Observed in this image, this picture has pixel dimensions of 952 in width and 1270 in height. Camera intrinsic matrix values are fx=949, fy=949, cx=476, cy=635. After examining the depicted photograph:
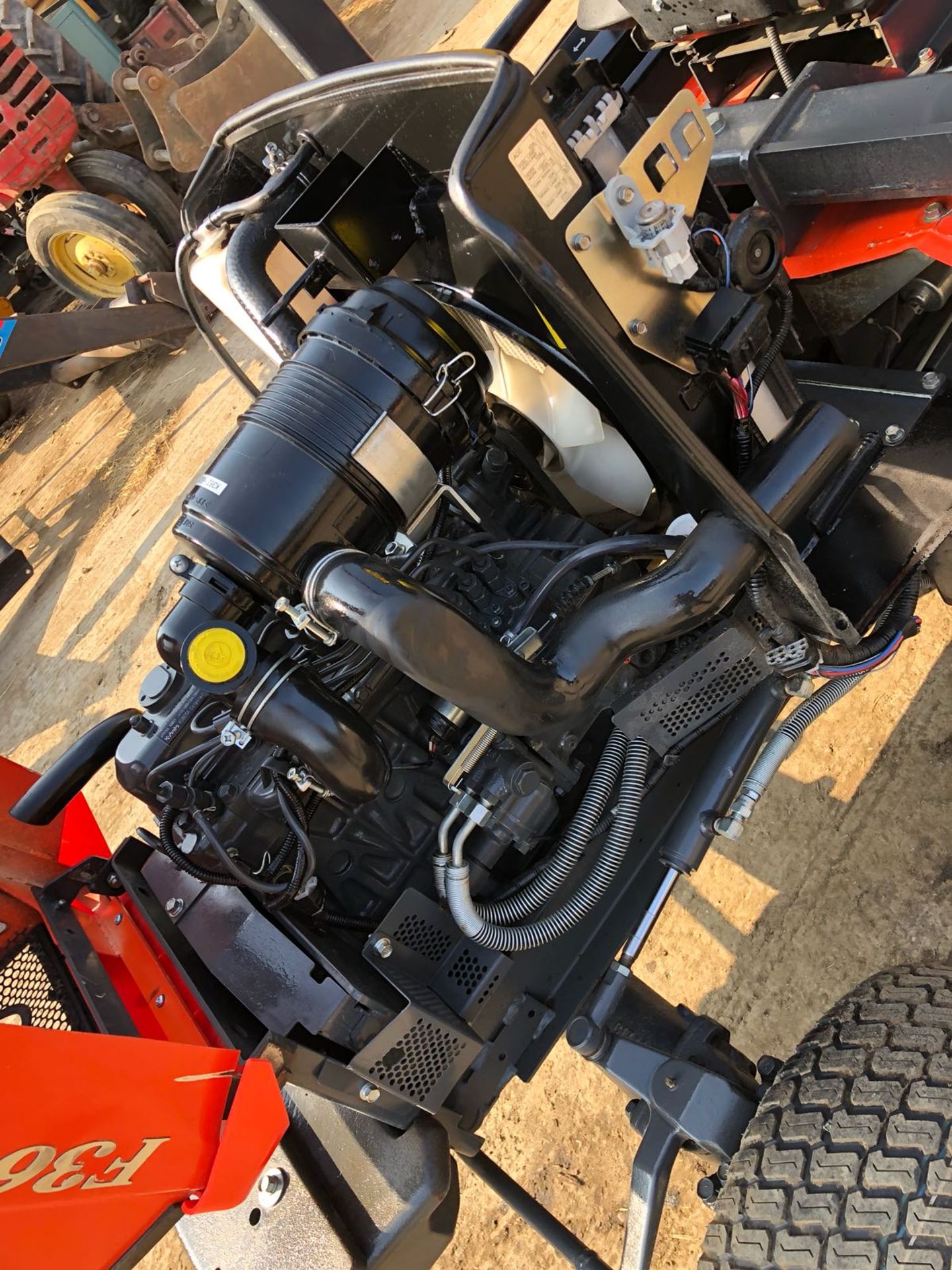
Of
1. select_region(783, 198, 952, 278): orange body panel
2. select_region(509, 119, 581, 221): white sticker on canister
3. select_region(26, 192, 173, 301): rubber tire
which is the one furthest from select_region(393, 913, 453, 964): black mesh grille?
select_region(26, 192, 173, 301): rubber tire

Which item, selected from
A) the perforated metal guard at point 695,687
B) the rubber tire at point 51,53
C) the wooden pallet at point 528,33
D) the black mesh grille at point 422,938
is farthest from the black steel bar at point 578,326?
the rubber tire at point 51,53

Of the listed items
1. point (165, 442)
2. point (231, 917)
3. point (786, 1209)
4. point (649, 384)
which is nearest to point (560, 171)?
point (649, 384)

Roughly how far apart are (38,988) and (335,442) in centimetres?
116

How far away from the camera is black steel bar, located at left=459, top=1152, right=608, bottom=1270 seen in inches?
67.7

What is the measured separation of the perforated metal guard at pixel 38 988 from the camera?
1722 millimetres

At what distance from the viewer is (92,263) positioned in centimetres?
621

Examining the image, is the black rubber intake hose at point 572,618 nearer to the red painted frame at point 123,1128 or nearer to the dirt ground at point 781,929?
the red painted frame at point 123,1128

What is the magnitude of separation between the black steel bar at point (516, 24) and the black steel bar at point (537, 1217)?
8.56 ft

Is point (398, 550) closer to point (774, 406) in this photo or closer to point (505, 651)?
point (505, 651)

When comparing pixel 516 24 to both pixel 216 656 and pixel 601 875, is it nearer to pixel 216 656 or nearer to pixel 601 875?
pixel 216 656

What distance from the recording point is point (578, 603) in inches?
67.1

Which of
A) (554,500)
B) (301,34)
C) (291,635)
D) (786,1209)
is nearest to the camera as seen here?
(786,1209)

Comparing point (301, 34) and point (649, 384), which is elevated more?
point (301, 34)

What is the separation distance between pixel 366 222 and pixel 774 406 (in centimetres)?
82
